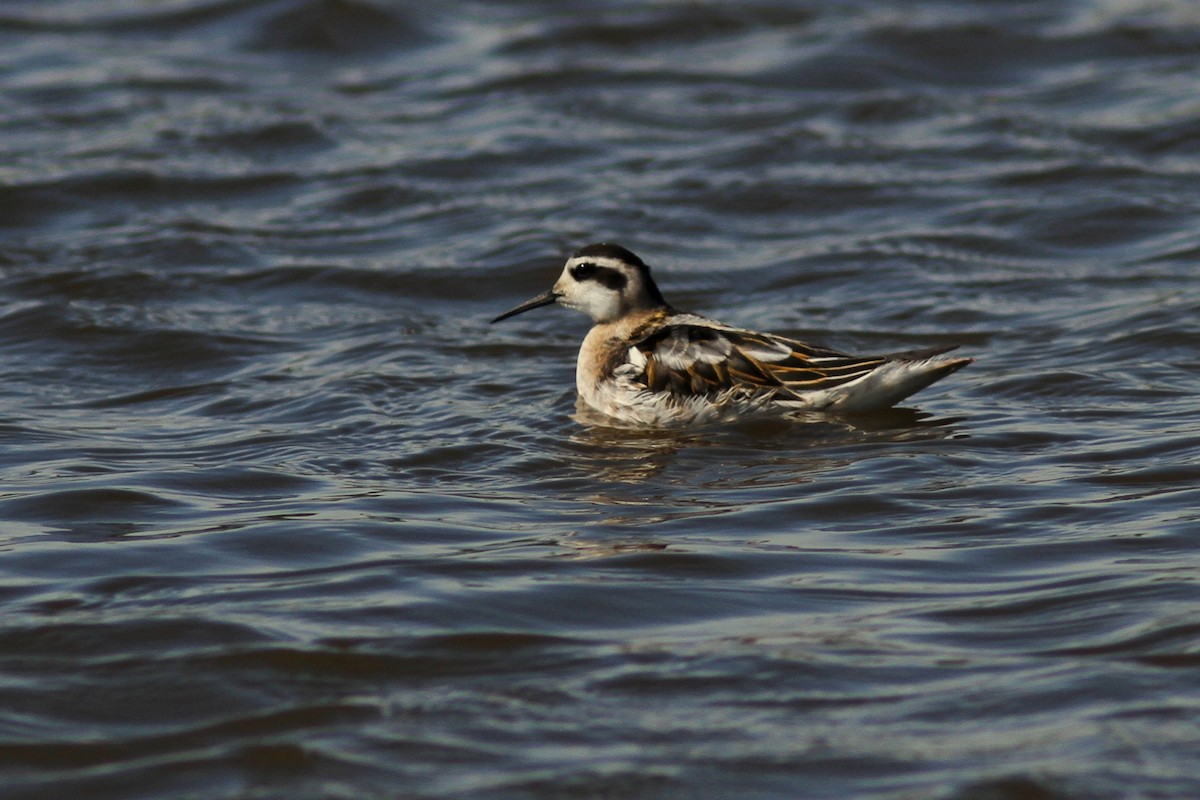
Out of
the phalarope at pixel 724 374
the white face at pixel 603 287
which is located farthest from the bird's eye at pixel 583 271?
the phalarope at pixel 724 374

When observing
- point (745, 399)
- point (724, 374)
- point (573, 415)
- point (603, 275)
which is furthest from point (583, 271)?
point (745, 399)

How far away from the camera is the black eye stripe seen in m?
10.3

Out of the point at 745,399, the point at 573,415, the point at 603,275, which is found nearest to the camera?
the point at 745,399

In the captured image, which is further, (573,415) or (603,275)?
(603,275)

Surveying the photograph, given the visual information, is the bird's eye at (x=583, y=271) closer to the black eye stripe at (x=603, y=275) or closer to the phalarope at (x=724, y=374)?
the black eye stripe at (x=603, y=275)

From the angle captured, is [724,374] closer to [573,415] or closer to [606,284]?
[573,415]

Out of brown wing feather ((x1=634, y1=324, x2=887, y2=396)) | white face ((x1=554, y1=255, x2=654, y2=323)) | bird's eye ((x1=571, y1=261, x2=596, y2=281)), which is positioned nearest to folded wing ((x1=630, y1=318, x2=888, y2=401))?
brown wing feather ((x1=634, y1=324, x2=887, y2=396))

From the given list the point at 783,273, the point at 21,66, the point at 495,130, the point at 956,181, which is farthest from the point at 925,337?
the point at 21,66

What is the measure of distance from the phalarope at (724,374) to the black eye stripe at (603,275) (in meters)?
0.30

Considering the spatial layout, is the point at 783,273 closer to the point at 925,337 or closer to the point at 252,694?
the point at 925,337

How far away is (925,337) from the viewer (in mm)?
11031

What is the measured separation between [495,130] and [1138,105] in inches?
224

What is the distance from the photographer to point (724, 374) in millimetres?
9367

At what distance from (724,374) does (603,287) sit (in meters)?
1.31
